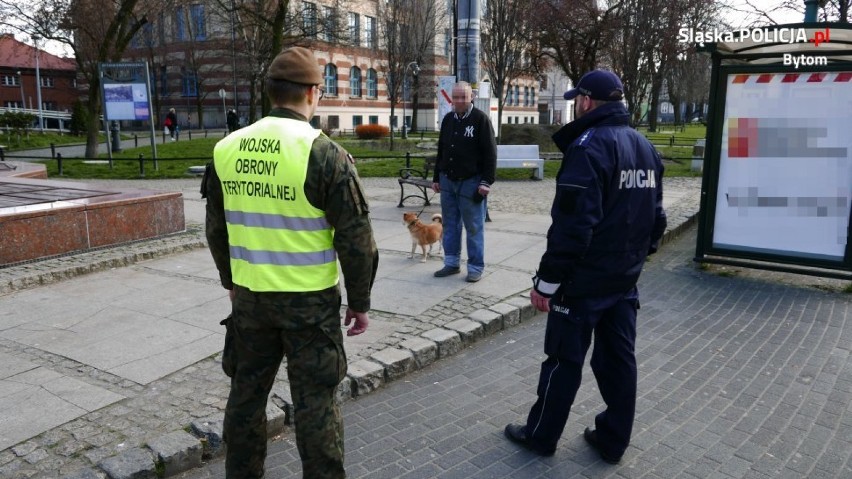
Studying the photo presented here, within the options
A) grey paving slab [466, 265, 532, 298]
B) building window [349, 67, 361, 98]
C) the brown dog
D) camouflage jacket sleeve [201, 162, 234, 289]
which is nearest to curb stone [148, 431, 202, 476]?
camouflage jacket sleeve [201, 162, 234, 289]

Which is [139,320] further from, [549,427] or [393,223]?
[393,223]

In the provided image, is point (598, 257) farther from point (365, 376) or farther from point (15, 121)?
point (15, 121)

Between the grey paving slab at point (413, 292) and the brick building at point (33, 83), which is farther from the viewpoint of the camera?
the brick building at point (33, 83)

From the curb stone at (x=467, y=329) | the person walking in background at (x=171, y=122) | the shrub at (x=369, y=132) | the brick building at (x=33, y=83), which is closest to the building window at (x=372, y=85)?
the shrub at (x=369, y=132)

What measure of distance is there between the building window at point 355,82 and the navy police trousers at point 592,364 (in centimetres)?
5744

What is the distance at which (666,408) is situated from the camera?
4.28 m

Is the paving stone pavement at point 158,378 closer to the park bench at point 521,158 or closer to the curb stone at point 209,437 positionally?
the curb stone at point 209,437

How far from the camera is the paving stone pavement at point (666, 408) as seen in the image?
11.7 feet

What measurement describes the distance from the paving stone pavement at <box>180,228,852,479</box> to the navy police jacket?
42.1 inches

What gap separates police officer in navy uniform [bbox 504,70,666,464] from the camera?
323 centimetres

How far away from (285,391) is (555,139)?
2.35 metres

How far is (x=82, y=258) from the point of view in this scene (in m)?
7.46

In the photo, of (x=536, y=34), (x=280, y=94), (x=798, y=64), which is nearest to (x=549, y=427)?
(x=280, y=94)

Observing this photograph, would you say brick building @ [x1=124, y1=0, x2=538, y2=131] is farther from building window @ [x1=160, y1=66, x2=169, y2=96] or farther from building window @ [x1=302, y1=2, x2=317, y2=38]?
building window @ [x1=302, y1=2, x2=317, y2=38]
